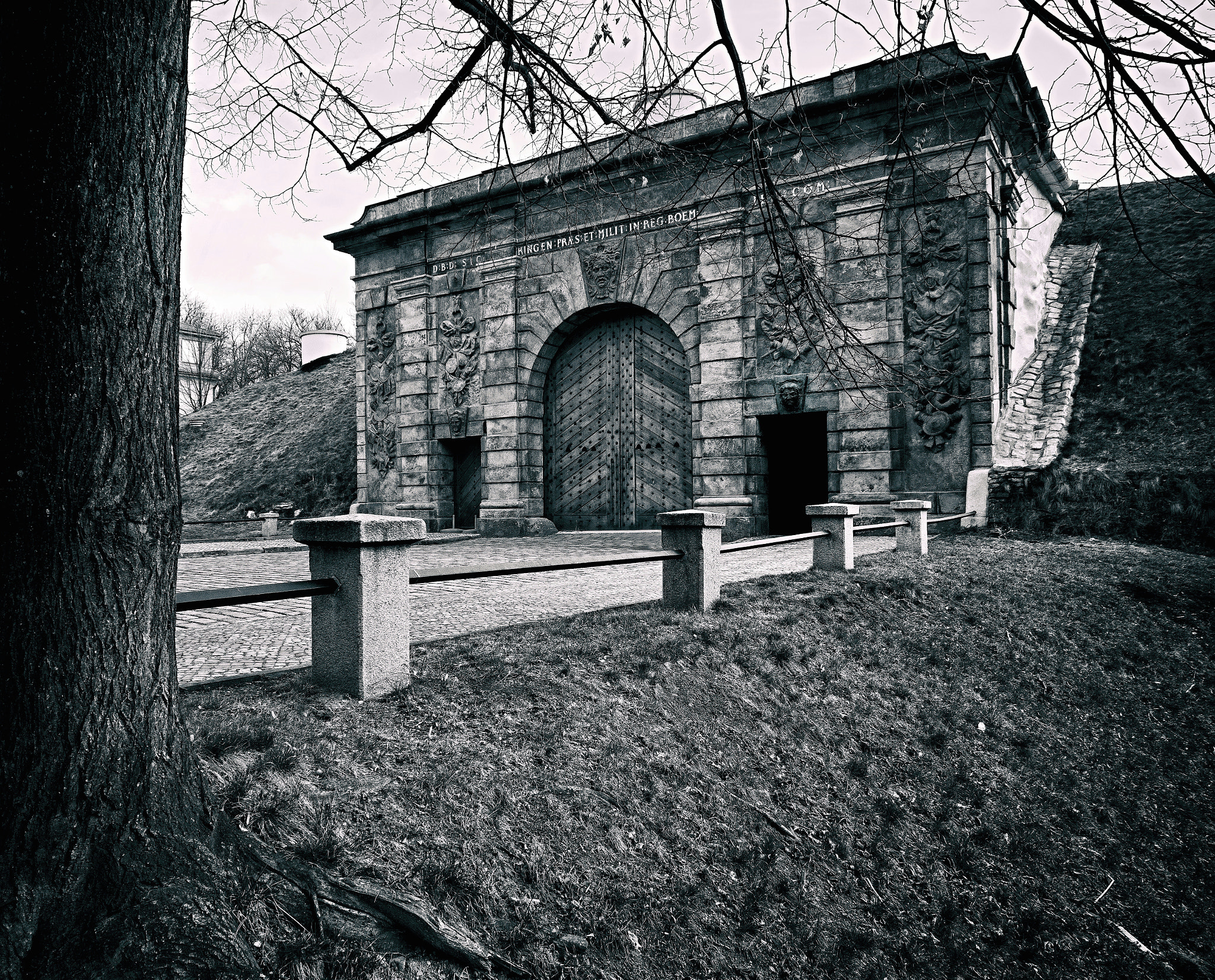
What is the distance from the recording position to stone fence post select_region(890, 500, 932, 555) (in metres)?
10.1

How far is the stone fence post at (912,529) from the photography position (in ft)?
33.3

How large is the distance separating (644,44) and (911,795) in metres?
4.64

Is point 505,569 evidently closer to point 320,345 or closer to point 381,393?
point 381,393

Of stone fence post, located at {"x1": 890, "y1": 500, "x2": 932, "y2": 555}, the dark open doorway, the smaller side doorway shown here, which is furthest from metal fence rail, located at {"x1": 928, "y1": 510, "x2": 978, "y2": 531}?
the smaller side doorway

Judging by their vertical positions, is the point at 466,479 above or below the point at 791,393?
below

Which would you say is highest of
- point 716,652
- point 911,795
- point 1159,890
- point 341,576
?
point 341,576

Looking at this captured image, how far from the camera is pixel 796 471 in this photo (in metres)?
16.0

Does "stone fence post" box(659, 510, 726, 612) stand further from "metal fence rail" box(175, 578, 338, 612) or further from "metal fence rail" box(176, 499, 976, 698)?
"metal fence rail" box(175, 578, 338, 612)

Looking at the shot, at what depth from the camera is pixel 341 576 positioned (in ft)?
13.4

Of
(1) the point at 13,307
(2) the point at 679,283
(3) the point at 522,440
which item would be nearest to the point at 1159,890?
(1) the point at 13,307

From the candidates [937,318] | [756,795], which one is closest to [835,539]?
[756,795]

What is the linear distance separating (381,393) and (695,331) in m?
7.87

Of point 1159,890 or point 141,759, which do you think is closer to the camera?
point 141,759

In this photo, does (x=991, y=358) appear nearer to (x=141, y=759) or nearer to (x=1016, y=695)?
(x=1016, y=695)
